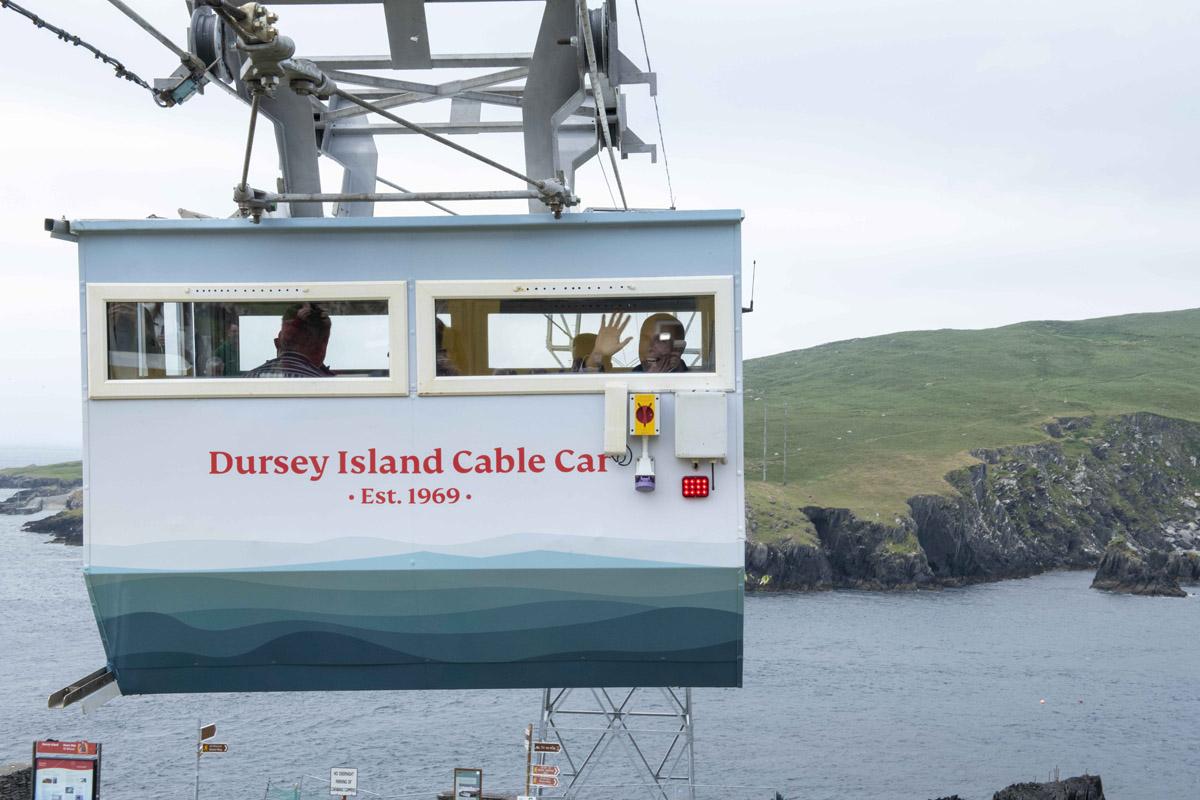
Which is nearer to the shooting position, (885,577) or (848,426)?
(885,577)

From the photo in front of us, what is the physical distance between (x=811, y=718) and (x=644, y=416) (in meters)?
78.9

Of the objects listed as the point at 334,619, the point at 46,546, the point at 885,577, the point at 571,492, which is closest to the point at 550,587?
the point at 571,492

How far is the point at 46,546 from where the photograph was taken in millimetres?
170500

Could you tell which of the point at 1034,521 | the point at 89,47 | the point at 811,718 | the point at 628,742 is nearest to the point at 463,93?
the point at 89,47

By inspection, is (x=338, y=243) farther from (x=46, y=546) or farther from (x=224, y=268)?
(x=46, y=546)

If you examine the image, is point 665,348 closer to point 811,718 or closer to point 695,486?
point 695,486

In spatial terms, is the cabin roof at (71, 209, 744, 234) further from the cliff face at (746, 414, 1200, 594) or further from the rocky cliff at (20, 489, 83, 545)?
the rocky cliff at (20, 489, 83, 545)

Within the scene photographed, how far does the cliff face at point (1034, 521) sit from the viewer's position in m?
139

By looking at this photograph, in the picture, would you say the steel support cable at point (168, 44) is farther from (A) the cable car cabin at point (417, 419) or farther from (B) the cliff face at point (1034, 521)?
(B) the cliff face at point (1034, 521)

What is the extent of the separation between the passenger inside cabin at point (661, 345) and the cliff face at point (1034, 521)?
123739 millimetres

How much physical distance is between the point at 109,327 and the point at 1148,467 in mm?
184421

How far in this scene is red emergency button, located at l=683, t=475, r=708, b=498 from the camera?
7.84 m

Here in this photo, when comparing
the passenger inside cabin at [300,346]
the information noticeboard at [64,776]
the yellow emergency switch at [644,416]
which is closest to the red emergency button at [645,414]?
the yellow emergency switch at [644,416]

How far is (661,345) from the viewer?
→ 7.82 metres
